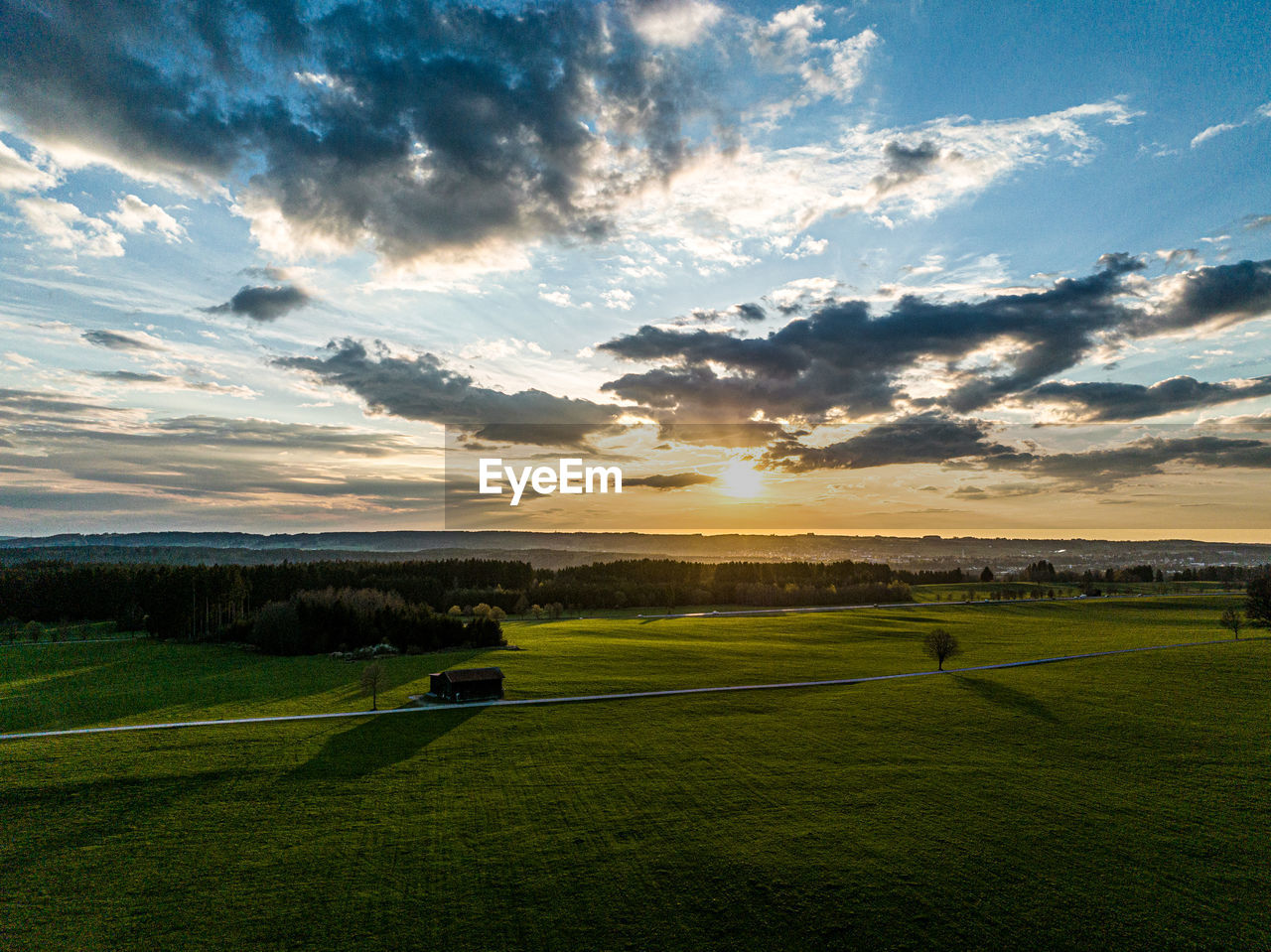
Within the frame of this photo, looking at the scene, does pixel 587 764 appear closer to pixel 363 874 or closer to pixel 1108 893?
pixel 363 874

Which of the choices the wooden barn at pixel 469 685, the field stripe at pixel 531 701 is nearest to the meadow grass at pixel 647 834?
the field stripe at pixel 531 701

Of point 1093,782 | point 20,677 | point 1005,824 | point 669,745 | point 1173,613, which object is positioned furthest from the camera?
point 1173,613

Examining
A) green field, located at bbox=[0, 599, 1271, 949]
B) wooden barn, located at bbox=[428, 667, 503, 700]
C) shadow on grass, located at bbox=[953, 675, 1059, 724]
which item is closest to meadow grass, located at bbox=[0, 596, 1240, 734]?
green field, located at bbox=[0, 599, 1271, 949]

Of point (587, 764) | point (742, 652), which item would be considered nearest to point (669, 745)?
point (587, 764)

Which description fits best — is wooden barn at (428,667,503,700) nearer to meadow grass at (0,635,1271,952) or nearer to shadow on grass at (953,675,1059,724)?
meadow grass at (0,635,1271,952)

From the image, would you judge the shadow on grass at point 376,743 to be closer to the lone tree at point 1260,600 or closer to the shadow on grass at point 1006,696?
the shadow on grass at point 1006,696

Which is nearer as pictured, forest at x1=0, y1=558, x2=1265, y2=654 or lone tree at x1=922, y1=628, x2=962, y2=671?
lone tree at x1=922, y1=628, x2=962, y2=671

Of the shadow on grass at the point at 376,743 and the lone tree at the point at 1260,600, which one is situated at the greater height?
the lone tree at the point at 1260,600
